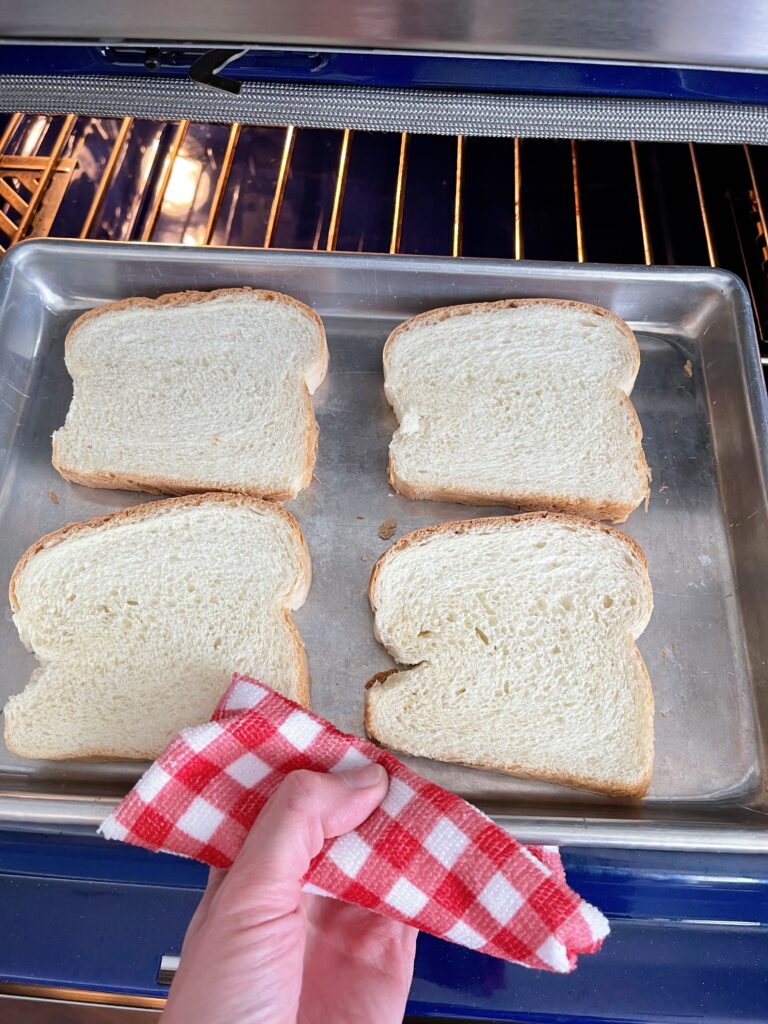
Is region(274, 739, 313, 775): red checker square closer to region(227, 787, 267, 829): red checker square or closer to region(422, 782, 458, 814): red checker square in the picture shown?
region(227, 787, 267, 829): red checker square

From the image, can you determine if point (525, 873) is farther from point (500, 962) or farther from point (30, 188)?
point (30, 188)

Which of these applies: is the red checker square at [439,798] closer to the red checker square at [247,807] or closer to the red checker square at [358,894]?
the red checker square at [358,894]

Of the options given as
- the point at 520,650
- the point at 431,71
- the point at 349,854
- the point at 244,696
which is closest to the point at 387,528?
the point at 520,650

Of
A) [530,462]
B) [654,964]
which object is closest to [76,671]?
[530,462]

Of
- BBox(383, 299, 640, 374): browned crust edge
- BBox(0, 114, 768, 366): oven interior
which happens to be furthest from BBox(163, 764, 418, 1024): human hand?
BBox(0, 114, 768, 366): oven interior

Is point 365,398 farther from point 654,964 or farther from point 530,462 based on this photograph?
point 654,964

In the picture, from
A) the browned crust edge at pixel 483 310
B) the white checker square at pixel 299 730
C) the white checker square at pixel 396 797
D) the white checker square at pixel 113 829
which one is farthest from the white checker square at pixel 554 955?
the browned crust edge at pixel 483 310
